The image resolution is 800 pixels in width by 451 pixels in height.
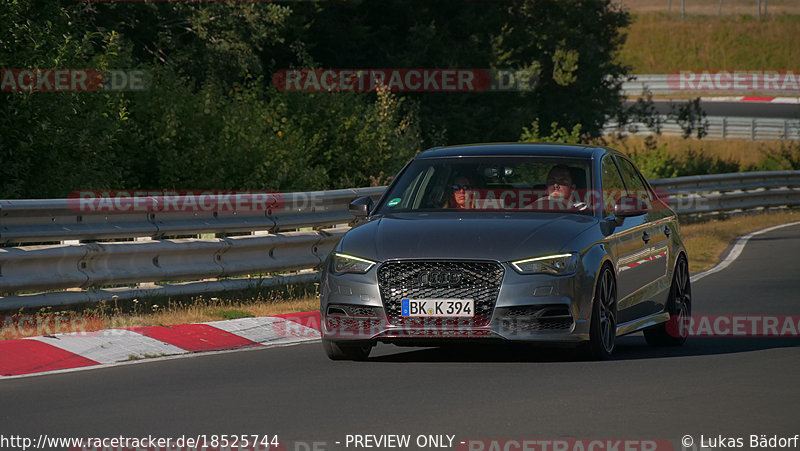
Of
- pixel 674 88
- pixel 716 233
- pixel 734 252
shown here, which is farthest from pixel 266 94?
pixel 674 88

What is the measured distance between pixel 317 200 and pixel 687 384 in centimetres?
703

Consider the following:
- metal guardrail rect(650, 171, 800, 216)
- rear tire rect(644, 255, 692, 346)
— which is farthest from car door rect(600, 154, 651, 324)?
metal guardrail rect(650, 171, 800, 216)

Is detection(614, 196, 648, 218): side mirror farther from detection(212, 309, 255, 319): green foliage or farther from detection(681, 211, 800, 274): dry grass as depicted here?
detection(681, 211, 800, 274): dry grass

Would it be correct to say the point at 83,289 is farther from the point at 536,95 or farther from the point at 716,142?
the point at 716,142

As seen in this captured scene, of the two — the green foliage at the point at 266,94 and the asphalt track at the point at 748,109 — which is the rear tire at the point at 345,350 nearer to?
the green foliage at the point at 266,94

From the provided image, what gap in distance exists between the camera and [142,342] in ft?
36.4

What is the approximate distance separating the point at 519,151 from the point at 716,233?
16717 millimetres

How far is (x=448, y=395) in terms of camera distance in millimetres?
8805

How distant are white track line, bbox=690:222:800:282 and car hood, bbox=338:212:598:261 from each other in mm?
8513

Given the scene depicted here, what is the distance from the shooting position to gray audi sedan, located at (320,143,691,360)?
9.89 metres

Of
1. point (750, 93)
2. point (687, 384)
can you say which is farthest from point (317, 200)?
point (750, 93)

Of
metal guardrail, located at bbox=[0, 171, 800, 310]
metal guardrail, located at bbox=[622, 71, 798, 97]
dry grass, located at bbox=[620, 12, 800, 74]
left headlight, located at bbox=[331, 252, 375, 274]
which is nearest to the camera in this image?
left headlight, located at bbox=[331, 252, 375, 274]

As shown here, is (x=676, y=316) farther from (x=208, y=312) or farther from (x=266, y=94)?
(x=266, y=94)

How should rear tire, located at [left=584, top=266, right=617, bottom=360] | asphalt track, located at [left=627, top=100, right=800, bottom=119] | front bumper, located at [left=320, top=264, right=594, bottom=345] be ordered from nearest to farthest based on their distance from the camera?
front bumper, located at [left=320, top=264, right=594, bottom=345], rear tire, located at [left=584, top=266, right=617, bottom=360], asphalt track, located at [left=627, top=100, right=800, bottom=119]
